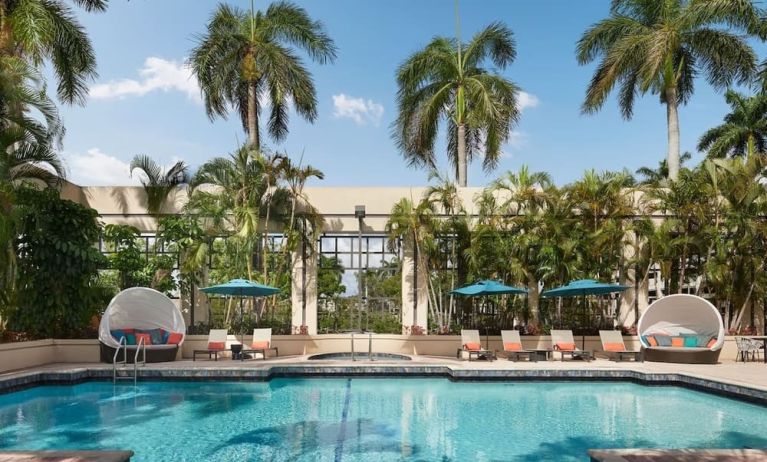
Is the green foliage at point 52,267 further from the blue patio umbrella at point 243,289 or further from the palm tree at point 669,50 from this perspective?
the palm tree at point 669,50

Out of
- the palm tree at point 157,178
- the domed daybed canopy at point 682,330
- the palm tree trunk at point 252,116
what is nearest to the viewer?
the domed daybed canopy at point 682,330

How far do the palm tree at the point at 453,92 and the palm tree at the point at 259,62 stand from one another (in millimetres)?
3034

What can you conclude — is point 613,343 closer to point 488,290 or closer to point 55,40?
point 488,290

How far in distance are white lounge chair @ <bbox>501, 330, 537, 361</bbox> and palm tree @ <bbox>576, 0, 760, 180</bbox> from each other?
278 inches

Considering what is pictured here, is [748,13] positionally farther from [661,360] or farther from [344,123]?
[344,123]

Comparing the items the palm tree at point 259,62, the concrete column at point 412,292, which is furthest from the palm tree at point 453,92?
the concrete column at point 412,292

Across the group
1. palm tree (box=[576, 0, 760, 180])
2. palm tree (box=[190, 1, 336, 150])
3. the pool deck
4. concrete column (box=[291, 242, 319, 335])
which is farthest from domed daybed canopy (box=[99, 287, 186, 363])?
palm tree (box=[576, 0, 760, 180])

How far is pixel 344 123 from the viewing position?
17688 mm

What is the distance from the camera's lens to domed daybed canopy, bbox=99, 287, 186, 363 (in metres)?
12.7

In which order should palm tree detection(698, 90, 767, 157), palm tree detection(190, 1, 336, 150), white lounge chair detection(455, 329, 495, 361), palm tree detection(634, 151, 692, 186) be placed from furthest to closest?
palm tree detection(634, 151, 692, 186)
palm tree detection(698, 90, 767, 157)
palm tree detection(190, 1, 336, 150)
white lounge chair detection(455, 329, 495, 361)

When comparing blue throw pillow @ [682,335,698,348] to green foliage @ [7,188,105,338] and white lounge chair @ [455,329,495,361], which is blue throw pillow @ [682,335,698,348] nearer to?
→ white lounge chair @ [455,329,495,361]

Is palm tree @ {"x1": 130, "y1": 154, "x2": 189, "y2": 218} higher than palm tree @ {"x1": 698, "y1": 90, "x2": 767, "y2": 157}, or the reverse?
palm tree @ {"x1": 698, "y1": 90, "x2": 767, "y2": 157}

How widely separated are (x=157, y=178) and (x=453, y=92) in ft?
31.9

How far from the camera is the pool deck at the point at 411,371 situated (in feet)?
36.6
